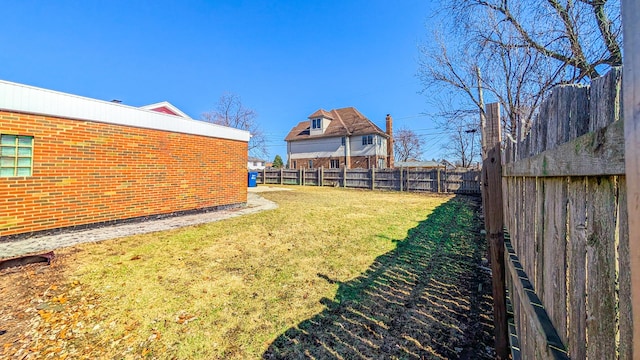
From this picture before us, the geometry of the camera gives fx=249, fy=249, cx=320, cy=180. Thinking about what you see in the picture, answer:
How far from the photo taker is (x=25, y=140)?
5.24 metres

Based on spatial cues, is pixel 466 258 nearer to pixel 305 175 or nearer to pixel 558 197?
pixel 558 197

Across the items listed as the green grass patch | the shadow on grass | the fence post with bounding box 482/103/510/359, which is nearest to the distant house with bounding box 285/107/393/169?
the green grass patch

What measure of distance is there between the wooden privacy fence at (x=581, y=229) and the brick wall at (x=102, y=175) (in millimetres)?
8264

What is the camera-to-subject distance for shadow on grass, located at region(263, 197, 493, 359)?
229 centimetres

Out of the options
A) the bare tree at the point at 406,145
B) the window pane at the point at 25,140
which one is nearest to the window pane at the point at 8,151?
the window pane at the point at 25,140

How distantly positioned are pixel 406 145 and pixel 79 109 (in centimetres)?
4407

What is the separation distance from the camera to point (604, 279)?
27.0 inches

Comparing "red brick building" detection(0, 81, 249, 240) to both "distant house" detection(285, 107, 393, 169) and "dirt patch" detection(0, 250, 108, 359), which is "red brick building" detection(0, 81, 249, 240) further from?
"distant house" detection(285, 107, 393, 169)

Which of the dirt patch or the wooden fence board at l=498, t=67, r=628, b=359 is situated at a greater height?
the wooden fence board at l=498, t=67, r=628, b=359

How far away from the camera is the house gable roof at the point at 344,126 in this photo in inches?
1032

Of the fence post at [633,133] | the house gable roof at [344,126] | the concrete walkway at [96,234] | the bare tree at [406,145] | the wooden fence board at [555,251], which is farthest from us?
the bare tree at [406,145]

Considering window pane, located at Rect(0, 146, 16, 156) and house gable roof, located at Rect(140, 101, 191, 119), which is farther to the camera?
house gable roof, located at Rect(140, 101, 191, 119)

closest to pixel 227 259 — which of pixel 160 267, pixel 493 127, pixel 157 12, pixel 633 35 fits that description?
pixel 160 267

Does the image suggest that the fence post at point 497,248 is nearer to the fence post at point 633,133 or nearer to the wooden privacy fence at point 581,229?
the wooden privacy fence at point 581,229
